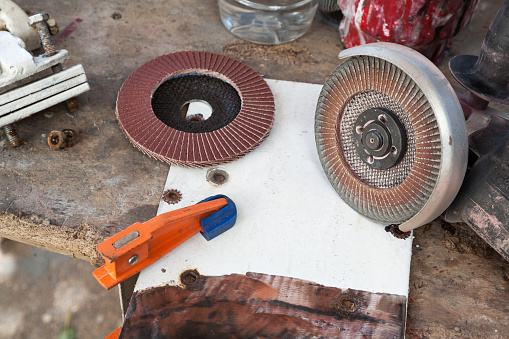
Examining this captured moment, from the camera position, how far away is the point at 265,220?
1242mm

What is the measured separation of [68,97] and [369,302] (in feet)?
3.28

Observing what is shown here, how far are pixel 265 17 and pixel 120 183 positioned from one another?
0.91m

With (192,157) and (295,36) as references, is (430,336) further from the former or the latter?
(295,36)

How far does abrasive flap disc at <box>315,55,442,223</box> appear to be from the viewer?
1.03m

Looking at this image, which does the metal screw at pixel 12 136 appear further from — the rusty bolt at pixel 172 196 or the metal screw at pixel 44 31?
the rusty bolt at pixel 172 196

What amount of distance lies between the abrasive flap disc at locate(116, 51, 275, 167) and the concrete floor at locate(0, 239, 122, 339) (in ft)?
3.93

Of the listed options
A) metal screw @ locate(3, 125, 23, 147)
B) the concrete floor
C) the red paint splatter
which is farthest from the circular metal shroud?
the concrete floor

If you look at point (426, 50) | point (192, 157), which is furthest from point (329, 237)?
point (426, 50)

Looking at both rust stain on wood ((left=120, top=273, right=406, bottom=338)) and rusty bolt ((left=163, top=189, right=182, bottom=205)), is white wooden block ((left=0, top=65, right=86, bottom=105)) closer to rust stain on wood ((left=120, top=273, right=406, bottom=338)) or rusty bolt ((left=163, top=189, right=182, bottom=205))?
rusty bolt ((left=163, top=189, right=182, bottom=205))

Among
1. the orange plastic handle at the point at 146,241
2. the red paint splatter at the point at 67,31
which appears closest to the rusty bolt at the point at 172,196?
Result: the orange plastic handle at the point at 146,241

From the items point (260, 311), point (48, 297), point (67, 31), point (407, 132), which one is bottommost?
point (48, 297)

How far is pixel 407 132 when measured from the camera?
108cm

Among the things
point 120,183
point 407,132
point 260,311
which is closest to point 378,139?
point 407,132

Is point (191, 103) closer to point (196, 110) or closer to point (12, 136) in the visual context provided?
point (196, 110)
